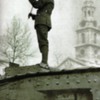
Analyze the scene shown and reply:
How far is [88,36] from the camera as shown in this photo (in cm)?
10538

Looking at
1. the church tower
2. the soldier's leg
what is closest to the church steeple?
the church tower

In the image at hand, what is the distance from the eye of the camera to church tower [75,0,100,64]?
328ft

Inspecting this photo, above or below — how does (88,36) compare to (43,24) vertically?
above

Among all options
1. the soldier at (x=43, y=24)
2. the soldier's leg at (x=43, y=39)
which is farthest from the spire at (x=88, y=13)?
the soldier's leg at (x=43, y=39)

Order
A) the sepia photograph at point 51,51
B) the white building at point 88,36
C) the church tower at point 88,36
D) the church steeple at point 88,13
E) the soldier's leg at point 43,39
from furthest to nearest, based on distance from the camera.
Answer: the church steeple at point 88,13, the church tower at point 88,36, the white building at point 88,36, the soldier's leg at point 43,39, the sepia photograph at point 51,51

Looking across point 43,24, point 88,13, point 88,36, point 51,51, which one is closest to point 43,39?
point 43,24

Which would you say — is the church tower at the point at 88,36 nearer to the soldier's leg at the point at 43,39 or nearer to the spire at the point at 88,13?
the spire at the point at 88,13

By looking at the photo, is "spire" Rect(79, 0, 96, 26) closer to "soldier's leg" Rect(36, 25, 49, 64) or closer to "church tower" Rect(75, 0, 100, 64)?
"church tower" Rect(75, 0, 100, 64)

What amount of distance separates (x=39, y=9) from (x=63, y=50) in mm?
76754

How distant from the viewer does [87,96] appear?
6.55 metres

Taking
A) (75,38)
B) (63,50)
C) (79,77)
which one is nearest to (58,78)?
(79,77)

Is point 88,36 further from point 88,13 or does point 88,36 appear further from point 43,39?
point 43,39

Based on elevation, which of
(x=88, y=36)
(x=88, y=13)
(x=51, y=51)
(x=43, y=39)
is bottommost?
(x=43, y=39)

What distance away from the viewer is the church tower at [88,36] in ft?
328
